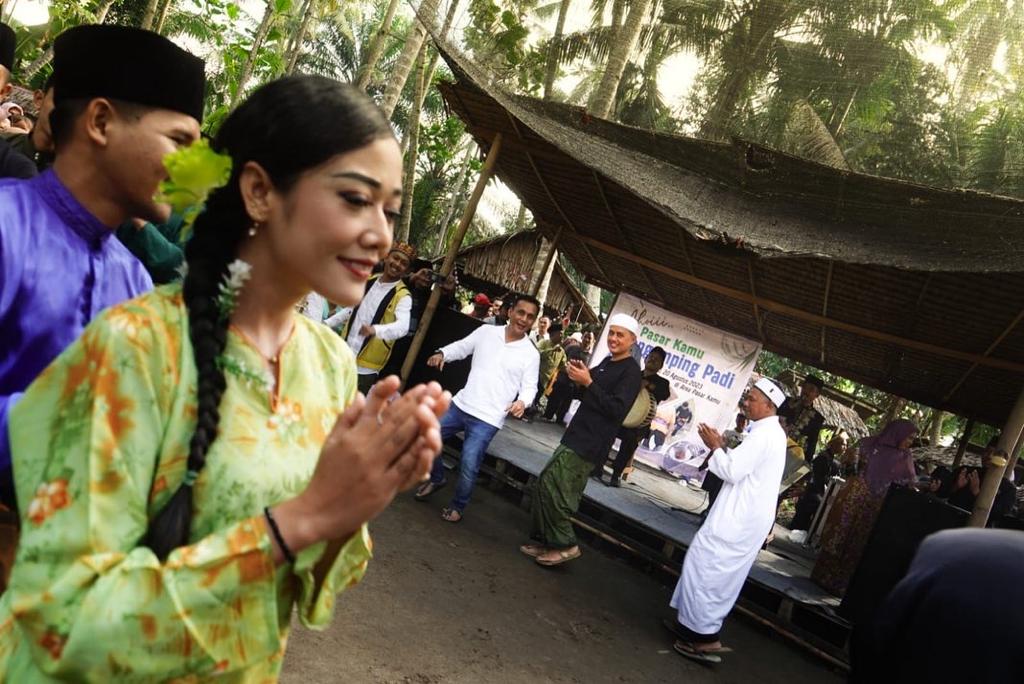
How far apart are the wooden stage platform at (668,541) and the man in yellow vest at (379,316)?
5.89ft

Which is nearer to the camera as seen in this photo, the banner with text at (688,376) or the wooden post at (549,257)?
the wooden post at (549,257)

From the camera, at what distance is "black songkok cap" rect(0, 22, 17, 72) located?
7.62ft

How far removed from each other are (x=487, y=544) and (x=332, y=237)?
4856mm

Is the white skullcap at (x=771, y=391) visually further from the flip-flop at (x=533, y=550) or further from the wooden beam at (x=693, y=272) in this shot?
the flip-flop at (x=533, y=550)

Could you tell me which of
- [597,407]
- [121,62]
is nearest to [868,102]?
[597,407]

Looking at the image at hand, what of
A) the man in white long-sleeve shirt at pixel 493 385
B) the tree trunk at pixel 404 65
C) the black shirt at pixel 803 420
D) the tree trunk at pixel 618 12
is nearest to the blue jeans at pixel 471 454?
the man in white long-sleeve shirt at pixel 493 385

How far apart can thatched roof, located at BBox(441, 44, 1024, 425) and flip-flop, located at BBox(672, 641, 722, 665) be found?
9.25 feet

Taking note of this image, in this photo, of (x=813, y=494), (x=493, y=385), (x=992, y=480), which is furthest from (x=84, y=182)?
(x=813, y=494)

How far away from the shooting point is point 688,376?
9531mm

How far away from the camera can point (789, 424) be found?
9.11 metres

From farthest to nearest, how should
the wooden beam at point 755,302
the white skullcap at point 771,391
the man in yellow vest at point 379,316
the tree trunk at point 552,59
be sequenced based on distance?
the tree trunk at point 552,59, the wooden beam at point 755,302, the man in yellow vest at point 379,316, the white skullcap at point 771,391

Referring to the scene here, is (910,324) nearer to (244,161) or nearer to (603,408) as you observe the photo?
(603,408)

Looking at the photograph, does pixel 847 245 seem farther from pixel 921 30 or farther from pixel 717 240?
pixel 921 30

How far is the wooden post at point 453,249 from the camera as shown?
22.6 ft
